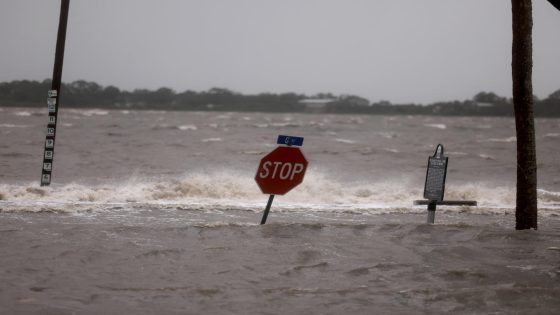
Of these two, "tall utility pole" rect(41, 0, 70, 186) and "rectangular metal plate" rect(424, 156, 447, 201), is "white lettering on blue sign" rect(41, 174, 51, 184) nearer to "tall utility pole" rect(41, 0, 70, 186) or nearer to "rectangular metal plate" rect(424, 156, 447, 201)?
"tall utility pole" rect(41, 0, 70, 186)

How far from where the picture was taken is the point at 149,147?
36.7 meters

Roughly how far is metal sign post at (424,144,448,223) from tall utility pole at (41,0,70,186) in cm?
917

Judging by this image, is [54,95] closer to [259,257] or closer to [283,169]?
[283,169]

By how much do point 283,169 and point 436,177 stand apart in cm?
216

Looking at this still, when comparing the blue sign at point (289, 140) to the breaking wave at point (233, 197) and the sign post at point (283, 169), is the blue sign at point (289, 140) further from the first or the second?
the breaking wave at point (233, 197)

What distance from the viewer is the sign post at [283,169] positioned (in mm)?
9000

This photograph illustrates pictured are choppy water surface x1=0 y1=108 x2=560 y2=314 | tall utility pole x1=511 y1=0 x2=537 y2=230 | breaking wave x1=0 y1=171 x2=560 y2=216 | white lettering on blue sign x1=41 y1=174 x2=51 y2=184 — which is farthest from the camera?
white lettering on blue sign x1=41 y1=174 x2=51 y2=184

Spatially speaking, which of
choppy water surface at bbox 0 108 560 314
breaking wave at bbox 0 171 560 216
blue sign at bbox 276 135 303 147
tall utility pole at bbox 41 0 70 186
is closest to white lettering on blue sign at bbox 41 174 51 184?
tall utility pole at bbox 41 0 70 186

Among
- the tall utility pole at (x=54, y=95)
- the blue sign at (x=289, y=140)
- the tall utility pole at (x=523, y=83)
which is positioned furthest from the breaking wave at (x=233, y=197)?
the tall utility pole at (x=523, y=83)

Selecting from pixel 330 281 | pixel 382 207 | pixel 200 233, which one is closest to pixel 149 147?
pixel 382 207

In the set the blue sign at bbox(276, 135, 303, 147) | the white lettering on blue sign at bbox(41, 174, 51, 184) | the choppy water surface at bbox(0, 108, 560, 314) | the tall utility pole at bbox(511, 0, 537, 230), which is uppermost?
the tall utility pole at bbox(511, 0, 537, 230)

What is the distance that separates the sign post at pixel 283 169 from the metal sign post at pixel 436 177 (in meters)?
1.78

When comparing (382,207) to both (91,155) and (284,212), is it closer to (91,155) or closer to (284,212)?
(284,212)

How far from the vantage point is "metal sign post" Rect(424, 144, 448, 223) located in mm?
9047
